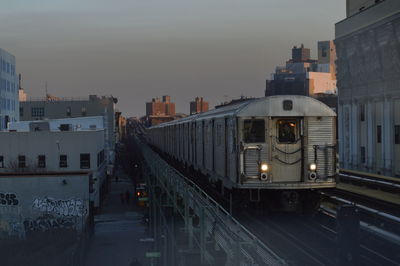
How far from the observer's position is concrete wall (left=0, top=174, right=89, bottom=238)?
38.9 meters

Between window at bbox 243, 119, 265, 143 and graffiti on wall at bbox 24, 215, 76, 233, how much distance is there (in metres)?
27.8

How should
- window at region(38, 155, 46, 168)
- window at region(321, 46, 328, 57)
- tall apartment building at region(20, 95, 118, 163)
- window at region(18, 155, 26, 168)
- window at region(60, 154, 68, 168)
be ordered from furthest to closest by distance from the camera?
window at region(321, 46, 328, 57) < tall apartment building at region(20, 95, 118, 163) < window at region(60, 154, 68, 168) < window at region(38, 155, 46, 168) < window at region(18, 155, 26, 168)

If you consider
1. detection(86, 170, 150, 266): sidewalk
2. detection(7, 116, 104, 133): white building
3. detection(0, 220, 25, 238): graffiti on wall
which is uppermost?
detection(7, 116, 104, 133): white building

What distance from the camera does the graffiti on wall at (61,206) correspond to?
130 ft

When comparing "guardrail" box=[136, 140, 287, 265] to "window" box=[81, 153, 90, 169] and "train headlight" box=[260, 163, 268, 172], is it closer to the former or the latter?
"train headlight" box=[260, 163, 268, 172]

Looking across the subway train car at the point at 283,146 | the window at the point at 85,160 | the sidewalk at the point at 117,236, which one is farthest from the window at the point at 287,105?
the window at the point at 85,160

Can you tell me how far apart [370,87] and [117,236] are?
21.4m

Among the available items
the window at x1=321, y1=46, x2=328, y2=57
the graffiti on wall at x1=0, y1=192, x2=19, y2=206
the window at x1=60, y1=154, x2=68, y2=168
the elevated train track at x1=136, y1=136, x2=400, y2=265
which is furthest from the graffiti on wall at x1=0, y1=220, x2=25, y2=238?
the window at x1=321, y1=46, x2=328, y2=57

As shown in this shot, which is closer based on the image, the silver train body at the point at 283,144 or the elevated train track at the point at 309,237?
the elevated train track at the point at 309,237

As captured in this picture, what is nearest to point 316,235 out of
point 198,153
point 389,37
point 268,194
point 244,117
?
point 268,194

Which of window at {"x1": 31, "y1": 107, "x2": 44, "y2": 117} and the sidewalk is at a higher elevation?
window at {"x1": 31, "y1": 107, "x2": 44, "y2": 117}

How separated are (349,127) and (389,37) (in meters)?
10.3

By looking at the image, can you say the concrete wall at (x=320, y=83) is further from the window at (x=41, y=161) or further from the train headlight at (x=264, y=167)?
the train headlight at (x=264, y=167)

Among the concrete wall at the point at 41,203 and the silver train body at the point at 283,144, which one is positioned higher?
the silver train body at the point at 283,144
